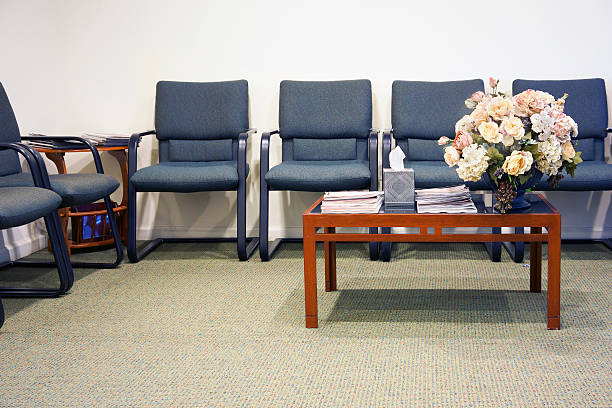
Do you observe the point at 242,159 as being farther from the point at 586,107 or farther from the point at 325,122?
the point at 586,107

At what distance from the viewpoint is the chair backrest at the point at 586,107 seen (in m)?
3.42

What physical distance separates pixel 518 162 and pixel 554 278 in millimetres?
419

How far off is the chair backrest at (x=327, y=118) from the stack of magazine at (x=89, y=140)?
34.8 inches

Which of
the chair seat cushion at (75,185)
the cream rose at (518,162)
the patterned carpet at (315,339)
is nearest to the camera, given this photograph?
the patterned carpet at (315,339)

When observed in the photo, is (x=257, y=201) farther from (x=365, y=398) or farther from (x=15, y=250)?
(x=365, y=398)

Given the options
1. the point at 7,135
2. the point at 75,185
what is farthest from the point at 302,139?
the point at 7,135

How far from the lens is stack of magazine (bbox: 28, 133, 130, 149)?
343 centimetres

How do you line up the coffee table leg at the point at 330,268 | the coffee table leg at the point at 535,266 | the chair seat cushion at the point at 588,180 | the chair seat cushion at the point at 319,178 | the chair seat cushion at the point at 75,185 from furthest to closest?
the chair seat cushion at the point at 319,178, the chair seat cushion at the point at 588,180, the chair seat cushion at the point at 75,185, the coffee table leg at the point at 330,268, the coffee table leg at the point at 535,266

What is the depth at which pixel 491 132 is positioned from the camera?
7.23 ft

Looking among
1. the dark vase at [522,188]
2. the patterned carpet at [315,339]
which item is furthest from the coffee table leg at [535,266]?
the dark vase at [522,188]

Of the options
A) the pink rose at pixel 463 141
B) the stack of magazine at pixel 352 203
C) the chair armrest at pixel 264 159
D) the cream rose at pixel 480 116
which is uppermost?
the cream rose at pixel 480 116

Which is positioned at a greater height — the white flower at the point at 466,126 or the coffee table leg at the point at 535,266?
the white flower at the point at 466,126

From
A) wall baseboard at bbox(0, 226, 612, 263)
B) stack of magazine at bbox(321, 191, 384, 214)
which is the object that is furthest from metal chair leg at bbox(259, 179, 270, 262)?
stack of magazine at bbox(321, 191, 384, 214)

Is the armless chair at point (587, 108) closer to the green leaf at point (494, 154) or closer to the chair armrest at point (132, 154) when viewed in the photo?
the green leaf at point (494, 154)
